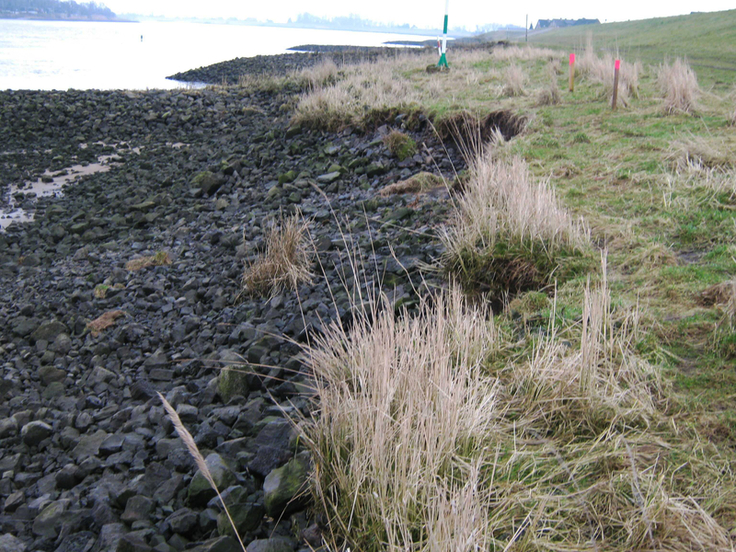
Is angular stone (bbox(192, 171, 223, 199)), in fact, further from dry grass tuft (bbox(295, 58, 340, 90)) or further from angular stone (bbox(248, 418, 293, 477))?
angular stone (bbox(248, 418, 293, 477))

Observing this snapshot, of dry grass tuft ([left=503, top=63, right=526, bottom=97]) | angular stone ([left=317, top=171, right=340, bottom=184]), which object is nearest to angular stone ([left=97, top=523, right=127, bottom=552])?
angular stone ([left=317, top=171, right=340, bottom=184])

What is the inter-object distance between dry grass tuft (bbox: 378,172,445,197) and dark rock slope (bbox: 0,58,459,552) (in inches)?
10.2

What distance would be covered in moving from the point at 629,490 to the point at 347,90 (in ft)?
38.6

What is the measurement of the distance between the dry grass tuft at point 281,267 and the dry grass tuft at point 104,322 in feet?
4.07

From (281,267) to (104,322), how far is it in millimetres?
1749

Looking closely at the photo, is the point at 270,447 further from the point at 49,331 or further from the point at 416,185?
the point at 416,185

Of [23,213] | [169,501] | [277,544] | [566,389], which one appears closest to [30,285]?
[23,213]

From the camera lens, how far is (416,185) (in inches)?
272

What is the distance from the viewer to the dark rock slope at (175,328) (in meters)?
2.46

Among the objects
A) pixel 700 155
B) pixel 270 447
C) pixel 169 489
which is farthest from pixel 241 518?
pixel 700 155

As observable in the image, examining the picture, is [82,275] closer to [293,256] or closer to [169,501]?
[293,256]

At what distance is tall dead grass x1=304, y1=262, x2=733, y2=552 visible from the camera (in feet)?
5.93

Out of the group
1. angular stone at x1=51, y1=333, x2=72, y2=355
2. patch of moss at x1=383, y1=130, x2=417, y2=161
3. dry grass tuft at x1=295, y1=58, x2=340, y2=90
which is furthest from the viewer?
dry grass tuft at x1=295, y1=58, x2=340, y2=90

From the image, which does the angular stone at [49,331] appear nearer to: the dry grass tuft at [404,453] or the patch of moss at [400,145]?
the dry grass tuft at [404,453]
